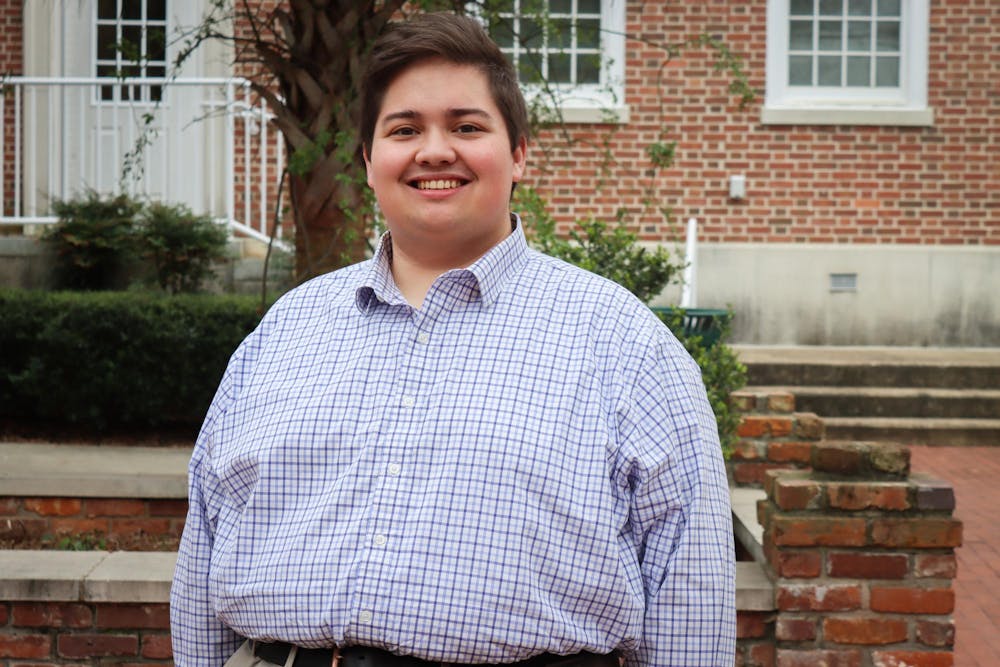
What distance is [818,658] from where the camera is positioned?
3604 millimetres

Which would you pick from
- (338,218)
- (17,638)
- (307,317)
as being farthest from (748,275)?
(307,317)

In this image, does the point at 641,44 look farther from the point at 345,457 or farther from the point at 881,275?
the point at 345,457

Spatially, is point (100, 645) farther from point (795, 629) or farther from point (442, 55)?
point (442, 55)

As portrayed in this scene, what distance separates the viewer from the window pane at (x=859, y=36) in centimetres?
1127

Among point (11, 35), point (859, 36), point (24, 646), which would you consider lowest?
point (24, 646)

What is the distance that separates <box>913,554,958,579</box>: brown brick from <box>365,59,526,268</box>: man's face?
2.04 m

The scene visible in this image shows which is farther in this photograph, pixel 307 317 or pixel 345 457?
pixel 307 317

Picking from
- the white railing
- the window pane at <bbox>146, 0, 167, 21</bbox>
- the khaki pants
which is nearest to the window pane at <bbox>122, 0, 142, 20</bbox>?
the window pane at <bbox>146, 0, 167, 21</bbox>

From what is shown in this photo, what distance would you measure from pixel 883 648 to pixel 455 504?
2.14m

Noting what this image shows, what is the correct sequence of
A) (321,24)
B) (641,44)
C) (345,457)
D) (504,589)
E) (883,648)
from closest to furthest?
(504,589) → (345,457) → (883,648) → (321,24) → (641,44)

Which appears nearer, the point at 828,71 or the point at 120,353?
the point at 120,353

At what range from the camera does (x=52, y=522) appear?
480cm

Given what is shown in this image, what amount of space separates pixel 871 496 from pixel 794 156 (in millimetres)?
7866

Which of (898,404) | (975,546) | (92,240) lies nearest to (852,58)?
(898,404)
